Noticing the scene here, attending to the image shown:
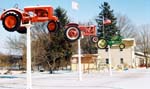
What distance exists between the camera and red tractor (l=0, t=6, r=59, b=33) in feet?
58.9

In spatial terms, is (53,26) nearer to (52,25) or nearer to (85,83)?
(52,25)

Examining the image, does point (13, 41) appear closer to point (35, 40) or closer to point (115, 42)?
point (35, 40)

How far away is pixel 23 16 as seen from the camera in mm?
18375

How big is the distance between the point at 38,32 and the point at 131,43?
24233mm

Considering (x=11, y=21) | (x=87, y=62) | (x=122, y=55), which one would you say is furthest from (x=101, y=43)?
(x=122, y=55)

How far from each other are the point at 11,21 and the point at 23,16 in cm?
65

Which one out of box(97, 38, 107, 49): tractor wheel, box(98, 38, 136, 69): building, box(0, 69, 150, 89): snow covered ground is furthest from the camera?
box(98, 38, 136, 69): building

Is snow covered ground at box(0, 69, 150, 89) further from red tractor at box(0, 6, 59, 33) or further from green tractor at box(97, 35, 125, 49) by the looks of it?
green tractor at box(97, 35, 125, 49)

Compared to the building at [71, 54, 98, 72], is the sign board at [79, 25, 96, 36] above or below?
above

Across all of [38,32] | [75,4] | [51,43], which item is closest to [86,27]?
[75,4]

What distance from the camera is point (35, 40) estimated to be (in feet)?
185

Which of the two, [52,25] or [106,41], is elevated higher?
[52,25]

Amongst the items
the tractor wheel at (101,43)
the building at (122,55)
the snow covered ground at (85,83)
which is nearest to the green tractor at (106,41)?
the tractor wheel at (101,43)

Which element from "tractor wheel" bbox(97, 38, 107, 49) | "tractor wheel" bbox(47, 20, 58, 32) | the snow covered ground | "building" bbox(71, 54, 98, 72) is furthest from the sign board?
"building" bbox(71, 54, 98, 72)
